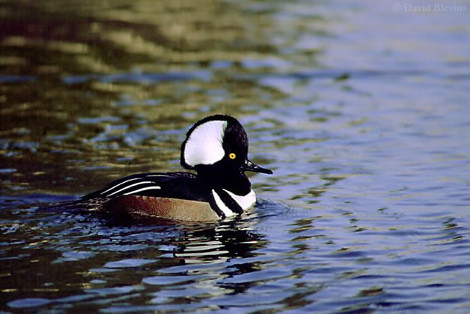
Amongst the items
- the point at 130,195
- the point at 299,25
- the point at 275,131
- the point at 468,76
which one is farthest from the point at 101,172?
the point at 299,25

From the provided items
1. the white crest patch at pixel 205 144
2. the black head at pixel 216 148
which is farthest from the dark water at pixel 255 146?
the white crest patch at pixel 205 144

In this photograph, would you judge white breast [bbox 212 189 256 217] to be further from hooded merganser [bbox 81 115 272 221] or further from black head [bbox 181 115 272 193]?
black head [bbox 181 115 272 193]

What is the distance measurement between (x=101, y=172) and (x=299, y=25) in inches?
458

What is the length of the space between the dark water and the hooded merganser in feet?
0.74

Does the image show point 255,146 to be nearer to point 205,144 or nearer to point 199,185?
point 205,144

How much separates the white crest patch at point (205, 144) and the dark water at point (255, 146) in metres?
0.77

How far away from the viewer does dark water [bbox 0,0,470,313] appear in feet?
27.2

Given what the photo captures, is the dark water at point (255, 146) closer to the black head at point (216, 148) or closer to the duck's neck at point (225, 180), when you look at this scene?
the duck's neck at point (225, 180)

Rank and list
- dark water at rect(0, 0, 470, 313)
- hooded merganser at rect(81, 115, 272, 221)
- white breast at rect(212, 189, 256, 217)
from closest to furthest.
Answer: dark water at rect(0, 0, 470, 313) → hooded merganser at rect(81, 115, 272, 221) → white breast at rect(212, 189, 256, 217)

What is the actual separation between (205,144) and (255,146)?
→ 3353mm

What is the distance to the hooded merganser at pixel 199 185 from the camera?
34.2 ft

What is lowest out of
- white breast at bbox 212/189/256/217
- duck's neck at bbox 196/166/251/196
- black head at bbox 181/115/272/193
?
white breast at bbox 212/189/256/217

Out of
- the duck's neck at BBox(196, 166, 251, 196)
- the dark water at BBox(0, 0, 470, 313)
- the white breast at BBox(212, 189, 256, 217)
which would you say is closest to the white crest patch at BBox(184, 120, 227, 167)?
the duck's neck at BBox(196, 166, 251, 196)

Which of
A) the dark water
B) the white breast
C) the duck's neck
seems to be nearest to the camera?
the dark water
